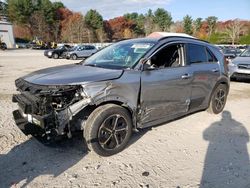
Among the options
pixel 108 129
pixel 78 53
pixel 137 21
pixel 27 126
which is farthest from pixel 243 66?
pixel 137 21

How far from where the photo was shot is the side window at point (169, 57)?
4.80 metres

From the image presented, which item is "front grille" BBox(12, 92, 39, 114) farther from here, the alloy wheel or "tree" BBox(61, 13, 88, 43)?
"tree" BBox(61, 13, 88, 43)

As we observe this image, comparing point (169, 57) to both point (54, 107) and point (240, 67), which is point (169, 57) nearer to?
point (54, 107)

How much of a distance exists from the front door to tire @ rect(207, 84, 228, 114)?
3.77 ft

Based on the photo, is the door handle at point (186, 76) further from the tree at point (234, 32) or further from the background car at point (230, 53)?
the tree at point (234, 32)

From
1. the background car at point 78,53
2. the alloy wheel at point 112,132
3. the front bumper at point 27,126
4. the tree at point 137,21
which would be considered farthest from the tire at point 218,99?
the tree at point 137,21

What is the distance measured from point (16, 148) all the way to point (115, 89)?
1.89 metres

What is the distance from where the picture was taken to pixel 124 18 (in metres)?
94.6

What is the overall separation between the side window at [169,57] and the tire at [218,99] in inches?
59.5

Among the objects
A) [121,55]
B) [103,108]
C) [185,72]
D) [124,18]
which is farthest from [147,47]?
[124,18]

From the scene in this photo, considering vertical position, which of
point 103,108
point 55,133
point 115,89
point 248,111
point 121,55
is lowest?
point 248,111

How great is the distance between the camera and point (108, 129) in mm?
4066

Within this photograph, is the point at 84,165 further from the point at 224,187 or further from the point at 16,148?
the point at 224,187

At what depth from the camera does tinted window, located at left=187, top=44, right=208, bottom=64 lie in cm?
533
